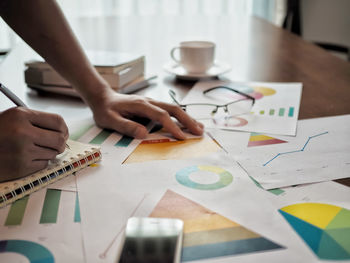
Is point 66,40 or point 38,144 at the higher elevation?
point 66,40

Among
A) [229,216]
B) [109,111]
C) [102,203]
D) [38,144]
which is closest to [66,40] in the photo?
[109,111]

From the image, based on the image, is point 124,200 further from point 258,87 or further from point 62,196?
point 258,87

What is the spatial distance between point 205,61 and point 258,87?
189 mm

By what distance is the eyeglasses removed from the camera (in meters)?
1.00

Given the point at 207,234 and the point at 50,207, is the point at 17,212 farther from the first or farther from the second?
the point at 207,234

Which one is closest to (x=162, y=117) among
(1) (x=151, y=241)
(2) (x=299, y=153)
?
(2) (x=299, y=153)

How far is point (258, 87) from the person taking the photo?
3.93 feet

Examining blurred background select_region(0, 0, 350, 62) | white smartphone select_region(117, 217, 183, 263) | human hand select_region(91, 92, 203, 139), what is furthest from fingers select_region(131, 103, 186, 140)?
blurred background select_region(0, 0, 350, 62)

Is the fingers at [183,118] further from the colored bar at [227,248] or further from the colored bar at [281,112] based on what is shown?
the colored bar at [227,248]

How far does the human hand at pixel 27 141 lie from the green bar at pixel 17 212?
0.04m

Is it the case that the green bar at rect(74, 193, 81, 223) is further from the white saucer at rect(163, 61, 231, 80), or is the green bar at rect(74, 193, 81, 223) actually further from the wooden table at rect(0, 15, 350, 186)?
the white saucer at rect(163, 61, 231, 80)

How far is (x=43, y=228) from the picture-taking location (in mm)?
557

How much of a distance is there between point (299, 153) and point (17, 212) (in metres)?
0.53

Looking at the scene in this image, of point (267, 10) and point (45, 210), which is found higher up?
point (267, 10)
